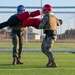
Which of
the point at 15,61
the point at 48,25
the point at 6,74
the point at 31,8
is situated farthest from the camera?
the point at 31,8

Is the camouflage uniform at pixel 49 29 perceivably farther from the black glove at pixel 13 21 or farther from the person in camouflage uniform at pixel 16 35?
the person in camouflage uniform at pixel 16 35

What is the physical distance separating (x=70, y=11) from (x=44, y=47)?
18.2 ft

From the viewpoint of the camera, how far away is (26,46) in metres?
13.5

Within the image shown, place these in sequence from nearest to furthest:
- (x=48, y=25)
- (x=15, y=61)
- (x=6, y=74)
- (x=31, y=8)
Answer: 1. (x=6, y=74)
2. (x=48, y=25)
3. (x=15, y=61)
4. (x=31, y=8)

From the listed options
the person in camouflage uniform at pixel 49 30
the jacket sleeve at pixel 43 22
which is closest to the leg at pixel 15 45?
the person in camouflage uniform at pixel 49 30

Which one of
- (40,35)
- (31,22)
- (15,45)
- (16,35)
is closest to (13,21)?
(31,22)

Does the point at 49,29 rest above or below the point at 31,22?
below

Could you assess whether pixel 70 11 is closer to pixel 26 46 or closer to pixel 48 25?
pixel 26 46

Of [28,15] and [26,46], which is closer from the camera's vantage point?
[28,15]

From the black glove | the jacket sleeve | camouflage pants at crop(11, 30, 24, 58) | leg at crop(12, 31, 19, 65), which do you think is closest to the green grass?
camouflage pants at crop(11, 30, 24, 58)

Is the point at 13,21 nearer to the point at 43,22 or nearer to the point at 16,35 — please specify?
the point at 16,35

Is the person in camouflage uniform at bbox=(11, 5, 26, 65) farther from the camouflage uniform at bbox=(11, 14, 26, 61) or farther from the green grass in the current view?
the green grass

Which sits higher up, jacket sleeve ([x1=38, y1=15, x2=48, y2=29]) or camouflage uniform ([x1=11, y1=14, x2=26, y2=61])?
jacket sleeve ([x1=38, y1=15, x2=48, y2=29])

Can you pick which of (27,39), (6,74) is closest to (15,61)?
(6,74)
